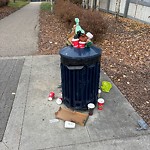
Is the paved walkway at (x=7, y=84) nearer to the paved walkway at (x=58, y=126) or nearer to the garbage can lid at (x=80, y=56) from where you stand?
the paved walkway at (x=58, y=126)

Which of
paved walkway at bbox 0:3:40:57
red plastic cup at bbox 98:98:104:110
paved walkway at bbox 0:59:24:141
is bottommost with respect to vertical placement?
paved walkway at bbox 0:3:40:57

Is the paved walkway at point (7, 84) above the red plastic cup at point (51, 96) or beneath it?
beneath

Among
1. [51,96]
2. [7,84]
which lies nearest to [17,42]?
[7,84]

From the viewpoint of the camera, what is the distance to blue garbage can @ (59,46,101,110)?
2832 mm

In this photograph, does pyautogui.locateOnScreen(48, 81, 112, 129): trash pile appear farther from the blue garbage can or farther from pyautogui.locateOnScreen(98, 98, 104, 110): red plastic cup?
the blue garbage can

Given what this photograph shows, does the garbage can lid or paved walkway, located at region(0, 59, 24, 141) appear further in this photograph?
paved walkway, located at region(0, 59, 24, 141)

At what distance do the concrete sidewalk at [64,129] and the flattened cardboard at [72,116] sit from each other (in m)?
0.08

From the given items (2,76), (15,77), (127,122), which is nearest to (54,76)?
(15,77)

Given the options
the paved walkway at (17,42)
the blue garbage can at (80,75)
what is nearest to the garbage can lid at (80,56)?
the blue garbage can at (80,75)

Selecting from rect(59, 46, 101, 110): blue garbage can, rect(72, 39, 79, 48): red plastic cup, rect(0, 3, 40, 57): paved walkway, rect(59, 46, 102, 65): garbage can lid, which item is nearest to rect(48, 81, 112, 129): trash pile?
rect(59, 46, 101, 110): blue garbage can

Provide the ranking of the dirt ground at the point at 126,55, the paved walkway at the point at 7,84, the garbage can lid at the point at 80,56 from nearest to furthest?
the garbage can lid at the point at 80,56 < the paved walkway at the point at 7,84 < the dirt ground at the point at 126,55

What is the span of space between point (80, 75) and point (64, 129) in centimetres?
86

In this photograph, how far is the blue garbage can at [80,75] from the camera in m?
2.83

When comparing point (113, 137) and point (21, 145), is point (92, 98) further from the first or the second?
point (21, 145)
